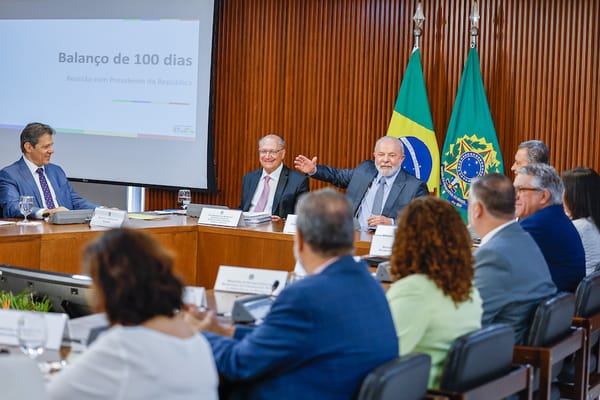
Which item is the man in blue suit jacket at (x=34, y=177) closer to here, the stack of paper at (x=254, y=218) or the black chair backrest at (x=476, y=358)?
the stack of paper at (x=254, y=218)

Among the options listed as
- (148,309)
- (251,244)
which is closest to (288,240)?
(251,244)

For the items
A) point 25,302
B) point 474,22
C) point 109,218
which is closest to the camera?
point 25,302

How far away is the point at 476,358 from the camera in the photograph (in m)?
2.78

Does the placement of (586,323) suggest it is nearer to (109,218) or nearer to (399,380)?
(399,380)

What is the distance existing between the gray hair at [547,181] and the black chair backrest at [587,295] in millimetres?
444

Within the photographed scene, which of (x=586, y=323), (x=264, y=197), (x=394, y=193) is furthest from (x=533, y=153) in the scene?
(x=586, y=323)

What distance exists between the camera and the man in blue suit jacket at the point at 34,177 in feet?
20.5

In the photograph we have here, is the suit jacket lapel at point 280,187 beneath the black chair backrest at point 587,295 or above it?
above

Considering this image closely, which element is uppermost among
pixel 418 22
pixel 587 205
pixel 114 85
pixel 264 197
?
pixel 418 22

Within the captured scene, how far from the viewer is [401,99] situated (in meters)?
7.41

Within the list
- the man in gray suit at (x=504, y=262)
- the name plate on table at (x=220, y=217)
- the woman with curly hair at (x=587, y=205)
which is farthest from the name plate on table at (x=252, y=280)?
the name plate on table at (x=220, y=217)

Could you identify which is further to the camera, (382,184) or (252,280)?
(382,184)

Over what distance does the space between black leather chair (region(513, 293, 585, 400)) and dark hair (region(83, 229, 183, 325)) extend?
5.74 ft

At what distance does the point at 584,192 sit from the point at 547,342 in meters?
1.67
